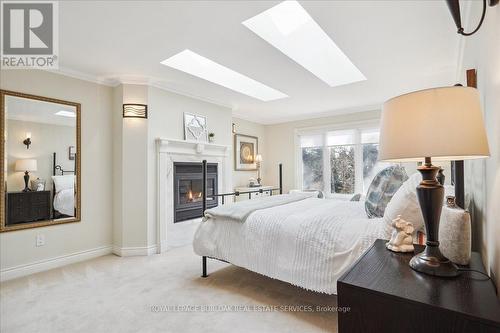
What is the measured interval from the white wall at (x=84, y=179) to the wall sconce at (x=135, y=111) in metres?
0.35

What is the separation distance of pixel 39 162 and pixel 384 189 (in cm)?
363

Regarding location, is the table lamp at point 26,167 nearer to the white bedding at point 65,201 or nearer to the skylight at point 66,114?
the white bedding at point 65,201

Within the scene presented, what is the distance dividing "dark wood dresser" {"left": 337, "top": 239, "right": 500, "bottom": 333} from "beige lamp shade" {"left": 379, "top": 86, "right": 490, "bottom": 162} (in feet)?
1.49

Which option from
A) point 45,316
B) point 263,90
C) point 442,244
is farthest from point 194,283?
point 263,90

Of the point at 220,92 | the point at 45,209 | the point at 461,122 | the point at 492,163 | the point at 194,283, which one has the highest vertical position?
the point at 220,92

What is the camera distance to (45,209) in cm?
288

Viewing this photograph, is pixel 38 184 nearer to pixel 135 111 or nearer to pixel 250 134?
pixel 135 111

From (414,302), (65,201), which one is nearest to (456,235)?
(414,302)

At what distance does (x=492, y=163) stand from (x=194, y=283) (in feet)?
7.84

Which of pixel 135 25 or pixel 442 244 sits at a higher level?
pixel 135 25

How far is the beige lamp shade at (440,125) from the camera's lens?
0.76 m

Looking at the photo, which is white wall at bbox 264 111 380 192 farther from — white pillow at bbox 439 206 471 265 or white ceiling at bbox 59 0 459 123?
white pillow at bbox 439 206 471 265

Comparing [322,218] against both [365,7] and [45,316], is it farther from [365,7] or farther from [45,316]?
[45,316]

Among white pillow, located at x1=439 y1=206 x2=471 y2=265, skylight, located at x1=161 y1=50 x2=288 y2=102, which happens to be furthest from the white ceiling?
white pillow, located at x1=439 y1=206 x2=471 y2=265
